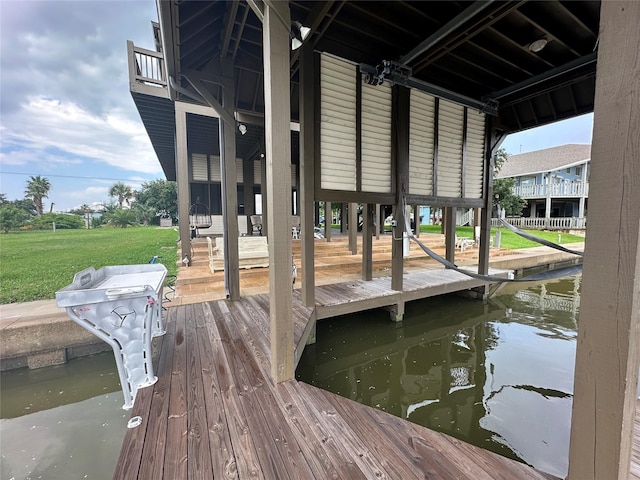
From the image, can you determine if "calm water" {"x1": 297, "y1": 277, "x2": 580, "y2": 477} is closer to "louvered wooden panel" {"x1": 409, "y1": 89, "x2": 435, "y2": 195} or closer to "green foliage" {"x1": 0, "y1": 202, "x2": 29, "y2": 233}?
"louvered wooden panel" {"x1": 409, "y1": 89, "x2": 435, "y2": 195}

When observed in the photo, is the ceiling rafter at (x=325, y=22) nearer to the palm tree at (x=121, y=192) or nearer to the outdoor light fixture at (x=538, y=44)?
the outdoor light fixture at (x=538, y=44)

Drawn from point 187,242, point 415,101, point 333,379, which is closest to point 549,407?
point 333,379

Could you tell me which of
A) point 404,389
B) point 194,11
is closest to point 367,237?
point 404,389

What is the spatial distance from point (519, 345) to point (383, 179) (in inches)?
112

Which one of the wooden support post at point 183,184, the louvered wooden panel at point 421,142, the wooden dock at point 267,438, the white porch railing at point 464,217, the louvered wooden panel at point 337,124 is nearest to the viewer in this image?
the wooden dock at point 267,438

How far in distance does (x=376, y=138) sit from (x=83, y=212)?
3941 centimetres

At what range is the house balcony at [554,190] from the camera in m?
17.2

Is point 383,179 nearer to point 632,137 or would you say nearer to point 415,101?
point 415,101

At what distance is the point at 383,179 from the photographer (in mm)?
4055

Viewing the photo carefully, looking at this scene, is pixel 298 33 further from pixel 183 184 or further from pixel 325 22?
pixel 183 184

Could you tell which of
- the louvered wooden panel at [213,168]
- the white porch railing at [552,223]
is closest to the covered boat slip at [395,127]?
the louvered wooden panel at [213,168]

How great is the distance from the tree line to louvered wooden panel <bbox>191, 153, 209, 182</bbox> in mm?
16444

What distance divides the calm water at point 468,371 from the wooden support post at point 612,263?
1.36 meters

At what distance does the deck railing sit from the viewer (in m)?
5.84
